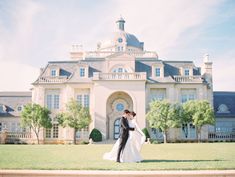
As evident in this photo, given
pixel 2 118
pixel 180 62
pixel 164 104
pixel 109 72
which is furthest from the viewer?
pixel 2 118

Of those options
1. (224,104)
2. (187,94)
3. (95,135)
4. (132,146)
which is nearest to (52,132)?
(95,135)

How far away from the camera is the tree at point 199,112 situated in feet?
126

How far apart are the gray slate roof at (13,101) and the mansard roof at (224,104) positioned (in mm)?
27051

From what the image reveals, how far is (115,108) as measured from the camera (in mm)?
43625

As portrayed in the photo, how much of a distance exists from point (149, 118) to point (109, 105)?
6471 millimetres

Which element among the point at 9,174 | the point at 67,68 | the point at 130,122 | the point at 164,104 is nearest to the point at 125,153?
the point at 130,122

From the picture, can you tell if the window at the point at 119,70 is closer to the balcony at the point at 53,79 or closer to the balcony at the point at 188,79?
the balcony at the point at 53,79

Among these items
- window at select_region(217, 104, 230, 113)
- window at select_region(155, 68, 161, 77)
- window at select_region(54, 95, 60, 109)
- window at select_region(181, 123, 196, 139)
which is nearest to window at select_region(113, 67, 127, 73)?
window at select_region(155, 68, 161, 77)

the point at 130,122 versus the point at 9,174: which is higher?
the point at 130,122

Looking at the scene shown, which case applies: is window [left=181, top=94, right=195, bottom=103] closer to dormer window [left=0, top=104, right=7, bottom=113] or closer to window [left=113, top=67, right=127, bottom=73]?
window [left=113, top=67, right=127, bottom=73]

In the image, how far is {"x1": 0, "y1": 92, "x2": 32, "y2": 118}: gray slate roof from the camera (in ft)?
161

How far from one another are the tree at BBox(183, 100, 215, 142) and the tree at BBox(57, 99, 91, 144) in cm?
1130

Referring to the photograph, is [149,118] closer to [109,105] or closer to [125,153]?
[109,105]

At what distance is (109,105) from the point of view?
4347 centimetres
